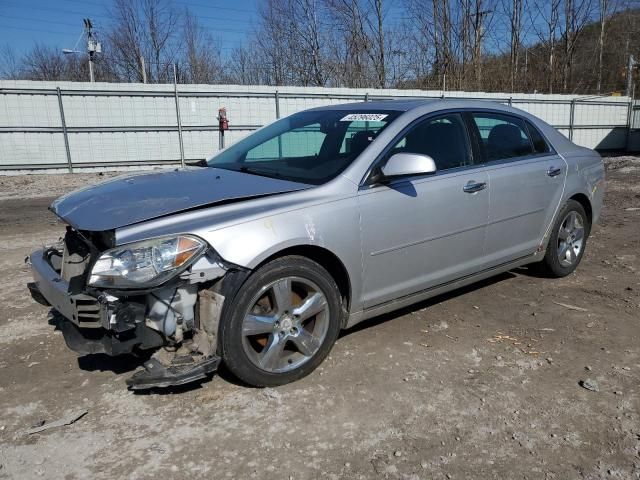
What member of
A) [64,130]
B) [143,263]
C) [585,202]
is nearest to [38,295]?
[143,263]

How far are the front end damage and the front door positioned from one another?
96 centimetres

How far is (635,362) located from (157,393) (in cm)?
294

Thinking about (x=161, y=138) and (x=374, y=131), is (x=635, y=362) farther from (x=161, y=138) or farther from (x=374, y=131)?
(x=161, y=138)

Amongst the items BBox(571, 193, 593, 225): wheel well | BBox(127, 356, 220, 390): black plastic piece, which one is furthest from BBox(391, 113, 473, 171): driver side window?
BBox(127, 356, 220, 390): black plastic piece

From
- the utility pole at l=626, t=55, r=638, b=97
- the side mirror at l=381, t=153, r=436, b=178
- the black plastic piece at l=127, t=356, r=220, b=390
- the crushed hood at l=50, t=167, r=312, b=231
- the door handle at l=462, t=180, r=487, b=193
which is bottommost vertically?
the black plastic piece at l=127, t=356, r=220, b=390

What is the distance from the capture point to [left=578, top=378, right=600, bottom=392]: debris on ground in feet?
10.1

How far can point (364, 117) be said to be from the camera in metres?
3.87

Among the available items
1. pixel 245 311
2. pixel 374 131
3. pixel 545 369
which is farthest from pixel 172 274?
pixel 545 369

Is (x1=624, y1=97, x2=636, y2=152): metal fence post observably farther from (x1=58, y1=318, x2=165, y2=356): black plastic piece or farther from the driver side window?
(x1=58, y1=318, x2=165, y2=356): black plastic piece

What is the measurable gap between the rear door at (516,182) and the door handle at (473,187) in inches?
4.4

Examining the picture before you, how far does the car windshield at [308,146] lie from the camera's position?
351 centimetres

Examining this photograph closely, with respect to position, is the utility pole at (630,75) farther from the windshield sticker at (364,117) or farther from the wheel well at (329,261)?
the wheel well at (329,261)

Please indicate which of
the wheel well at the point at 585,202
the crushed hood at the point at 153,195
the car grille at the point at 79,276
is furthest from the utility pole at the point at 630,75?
the car grille at the point at 79,276

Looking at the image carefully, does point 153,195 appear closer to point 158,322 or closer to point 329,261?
point 158,322
